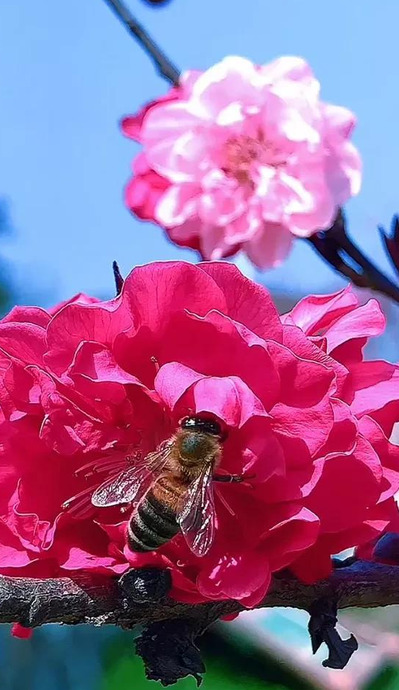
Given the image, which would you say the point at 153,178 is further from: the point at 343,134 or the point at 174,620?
the point at 174,620

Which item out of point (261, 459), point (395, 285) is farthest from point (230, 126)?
point (261, 459)

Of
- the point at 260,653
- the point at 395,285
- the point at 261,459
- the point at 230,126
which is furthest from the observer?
the point at 260,653

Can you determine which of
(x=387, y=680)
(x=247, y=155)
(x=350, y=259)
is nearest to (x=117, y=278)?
(x=350, y=259)

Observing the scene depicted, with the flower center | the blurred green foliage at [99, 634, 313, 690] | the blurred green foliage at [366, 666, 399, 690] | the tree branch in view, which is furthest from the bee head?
the blurred green foliage at [366, 666, 399, 690]

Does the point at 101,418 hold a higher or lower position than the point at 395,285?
higher

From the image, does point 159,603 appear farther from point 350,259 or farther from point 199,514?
point 350,259

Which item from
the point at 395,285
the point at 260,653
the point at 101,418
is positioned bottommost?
the point at 260,653

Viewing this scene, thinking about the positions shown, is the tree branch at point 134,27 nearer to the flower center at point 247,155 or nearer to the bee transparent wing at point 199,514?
the flower center at point 247,155
